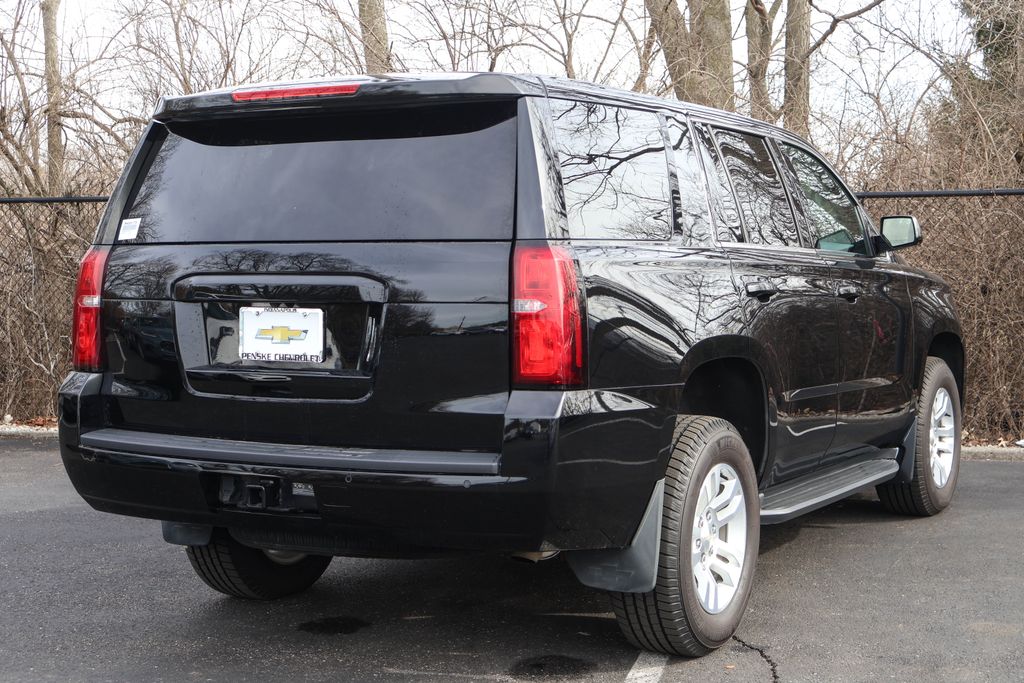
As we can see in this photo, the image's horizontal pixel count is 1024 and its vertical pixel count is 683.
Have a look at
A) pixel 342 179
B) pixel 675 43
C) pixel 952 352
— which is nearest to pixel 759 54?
pixel 675 43

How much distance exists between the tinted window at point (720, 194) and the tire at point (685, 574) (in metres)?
0.78

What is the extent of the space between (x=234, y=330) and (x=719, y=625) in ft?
6.23

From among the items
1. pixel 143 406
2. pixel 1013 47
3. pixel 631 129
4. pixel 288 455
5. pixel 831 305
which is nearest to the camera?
pixel 288 455

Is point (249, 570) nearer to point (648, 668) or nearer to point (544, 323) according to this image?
point (648, 668)

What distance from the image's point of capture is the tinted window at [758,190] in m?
4.71

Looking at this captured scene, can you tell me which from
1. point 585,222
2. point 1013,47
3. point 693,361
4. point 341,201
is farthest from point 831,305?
point 1013,47

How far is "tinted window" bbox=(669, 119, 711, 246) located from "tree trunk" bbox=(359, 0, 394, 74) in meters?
7.27

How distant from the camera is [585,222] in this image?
3.63 metres

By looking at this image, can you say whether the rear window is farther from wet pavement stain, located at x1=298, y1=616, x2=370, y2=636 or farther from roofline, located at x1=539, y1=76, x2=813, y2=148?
wet pavement stain, located at x1=298, y1=616, x2=370, y2=636

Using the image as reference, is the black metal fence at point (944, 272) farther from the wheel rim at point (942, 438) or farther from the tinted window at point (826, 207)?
the tinted window at point (826, 207)

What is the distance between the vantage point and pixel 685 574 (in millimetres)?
3807

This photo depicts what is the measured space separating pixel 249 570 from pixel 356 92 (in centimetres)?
206

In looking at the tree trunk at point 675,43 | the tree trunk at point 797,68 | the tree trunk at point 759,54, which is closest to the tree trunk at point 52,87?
the tree trunk at point 675,43

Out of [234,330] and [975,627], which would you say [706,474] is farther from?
[234,330]
